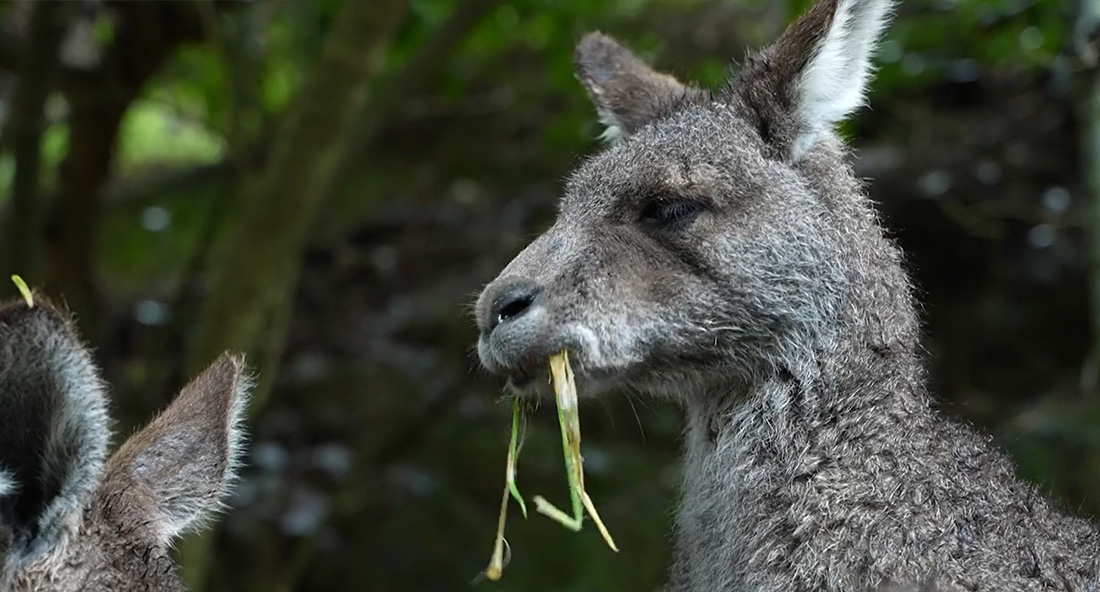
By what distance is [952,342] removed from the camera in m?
9.09

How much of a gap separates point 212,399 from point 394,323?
18.3 feet

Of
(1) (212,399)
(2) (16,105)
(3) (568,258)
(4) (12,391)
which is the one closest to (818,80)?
(3) (568,258)

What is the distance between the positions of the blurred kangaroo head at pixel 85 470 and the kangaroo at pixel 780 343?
0.89m

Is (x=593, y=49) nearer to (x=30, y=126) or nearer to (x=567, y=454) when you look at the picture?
(x=567, y=454)

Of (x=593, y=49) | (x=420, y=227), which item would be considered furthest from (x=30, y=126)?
(x=420, y=227)

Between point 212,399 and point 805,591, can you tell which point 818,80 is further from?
point 212,399

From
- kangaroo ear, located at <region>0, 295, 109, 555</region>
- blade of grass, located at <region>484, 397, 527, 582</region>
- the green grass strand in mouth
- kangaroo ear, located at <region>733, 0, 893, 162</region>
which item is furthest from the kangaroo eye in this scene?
kangaroo ear, located at <region>0, 295, 109, 555</region>

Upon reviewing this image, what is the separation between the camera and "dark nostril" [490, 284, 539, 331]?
159 inches

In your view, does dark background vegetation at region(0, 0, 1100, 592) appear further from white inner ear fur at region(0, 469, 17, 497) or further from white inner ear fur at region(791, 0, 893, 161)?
white inner ear fur at region(0, 469, 17, 497)

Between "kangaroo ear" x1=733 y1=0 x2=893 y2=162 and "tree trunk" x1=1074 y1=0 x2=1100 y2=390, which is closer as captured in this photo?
"kangaroo ear" x1=733 y1=0 x2=893 y2=162

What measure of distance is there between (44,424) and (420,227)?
290 inches

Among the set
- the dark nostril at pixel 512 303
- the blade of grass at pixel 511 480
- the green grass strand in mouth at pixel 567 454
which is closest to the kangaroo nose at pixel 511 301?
the dark nostril at pixel 512 303

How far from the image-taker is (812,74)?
170 inches

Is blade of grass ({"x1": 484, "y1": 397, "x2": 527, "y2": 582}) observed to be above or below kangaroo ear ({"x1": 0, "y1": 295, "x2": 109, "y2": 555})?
below
